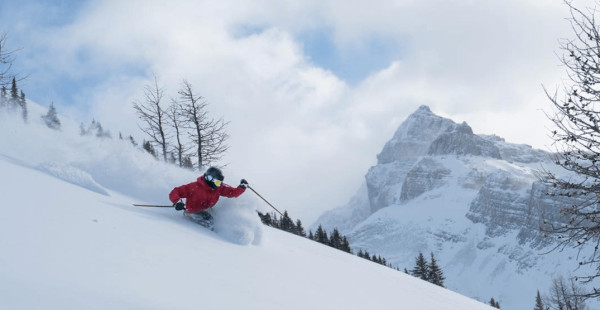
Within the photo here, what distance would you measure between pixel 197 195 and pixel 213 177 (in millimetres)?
507

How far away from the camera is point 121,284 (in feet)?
12.8

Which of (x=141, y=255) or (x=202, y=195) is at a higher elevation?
(x=202, y=195)

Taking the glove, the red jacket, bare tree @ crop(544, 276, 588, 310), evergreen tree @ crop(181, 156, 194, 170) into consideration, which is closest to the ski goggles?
the red jacket

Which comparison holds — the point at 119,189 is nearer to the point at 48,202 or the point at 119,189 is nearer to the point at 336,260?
the point at 48,202

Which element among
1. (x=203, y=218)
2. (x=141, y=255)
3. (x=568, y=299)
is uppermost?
(x=203, y=218)

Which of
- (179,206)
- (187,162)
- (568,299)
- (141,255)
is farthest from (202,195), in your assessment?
(187,162)

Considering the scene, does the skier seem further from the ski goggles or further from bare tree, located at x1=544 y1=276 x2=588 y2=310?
bare tree, located at x1=544 y1=276 x2=588 y2=310

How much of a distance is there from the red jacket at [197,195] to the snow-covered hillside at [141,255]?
0.26 meters

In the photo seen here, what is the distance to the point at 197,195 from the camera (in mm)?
8758

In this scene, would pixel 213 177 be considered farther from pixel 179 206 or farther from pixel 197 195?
pixel 179 206

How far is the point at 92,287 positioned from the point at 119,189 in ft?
24.4

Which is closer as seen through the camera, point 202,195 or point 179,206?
point 179,206

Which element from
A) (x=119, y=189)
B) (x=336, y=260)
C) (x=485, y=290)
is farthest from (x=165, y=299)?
(x=485, y=290)

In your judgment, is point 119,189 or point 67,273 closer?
point 67,273
